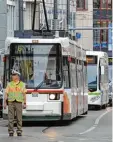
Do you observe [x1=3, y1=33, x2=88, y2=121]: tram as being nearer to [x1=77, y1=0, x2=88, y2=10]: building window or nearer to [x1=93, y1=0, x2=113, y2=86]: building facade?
[x1=77, y1=0, x2=88, y2=10]: building window

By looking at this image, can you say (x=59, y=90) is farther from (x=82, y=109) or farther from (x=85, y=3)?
(x=85, y=3)

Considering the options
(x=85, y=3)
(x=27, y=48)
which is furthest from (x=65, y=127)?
(x=85, y=3)

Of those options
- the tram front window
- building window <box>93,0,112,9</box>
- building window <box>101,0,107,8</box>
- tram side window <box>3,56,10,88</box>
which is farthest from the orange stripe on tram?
building window <box>101,0,107,8</box>

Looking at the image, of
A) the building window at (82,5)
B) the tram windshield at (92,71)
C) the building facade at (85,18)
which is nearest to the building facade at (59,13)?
the building facade at (85,18)

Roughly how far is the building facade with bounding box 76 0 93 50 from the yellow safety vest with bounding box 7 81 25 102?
242ft

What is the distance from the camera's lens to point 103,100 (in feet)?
121

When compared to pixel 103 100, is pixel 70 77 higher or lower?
higher

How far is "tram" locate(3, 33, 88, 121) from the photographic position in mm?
21578

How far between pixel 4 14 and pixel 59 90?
2800 centimetres

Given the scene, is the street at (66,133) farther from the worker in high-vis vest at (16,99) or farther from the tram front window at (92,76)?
the tram front window at (92,76)

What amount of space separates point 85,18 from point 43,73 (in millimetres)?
72724

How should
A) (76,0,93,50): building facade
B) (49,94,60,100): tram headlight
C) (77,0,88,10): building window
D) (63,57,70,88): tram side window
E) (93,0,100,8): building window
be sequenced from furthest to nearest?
(93,0,100,8): building window < (77,0,88,10): building window < (76,0,93,50): building facade < (63,57,70,88): tram side window < (49,94,60,100): tram headlight

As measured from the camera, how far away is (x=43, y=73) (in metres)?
21.6

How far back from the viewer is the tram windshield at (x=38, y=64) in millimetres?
21641
